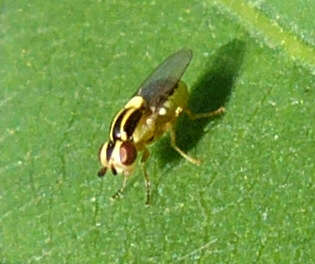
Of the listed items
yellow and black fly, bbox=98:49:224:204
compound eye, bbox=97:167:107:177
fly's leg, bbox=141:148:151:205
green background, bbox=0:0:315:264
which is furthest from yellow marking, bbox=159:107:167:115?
compound eye, bbox=97:167:107:177

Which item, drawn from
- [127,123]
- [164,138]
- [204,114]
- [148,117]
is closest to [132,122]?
[127,123]

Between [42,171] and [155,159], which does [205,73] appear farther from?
[42,171]

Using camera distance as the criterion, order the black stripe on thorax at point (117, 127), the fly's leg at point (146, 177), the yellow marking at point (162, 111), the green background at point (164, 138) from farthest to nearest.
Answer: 1. the yellow marking at point (162, 111)
2. the black stripe on thorax at point (117, 127)
3. the fly's leg at point (146, 177)
4. the green background at point (164, 138)

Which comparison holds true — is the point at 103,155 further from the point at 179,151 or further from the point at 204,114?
the point at 204,114

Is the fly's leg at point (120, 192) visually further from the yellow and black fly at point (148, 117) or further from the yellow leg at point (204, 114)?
the yellow leg at point (204, 114)

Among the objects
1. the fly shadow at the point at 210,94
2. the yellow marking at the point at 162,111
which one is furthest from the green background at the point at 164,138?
the yellow marking at the point at 162,111

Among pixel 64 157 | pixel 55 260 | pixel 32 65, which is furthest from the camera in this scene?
pixel 32 65

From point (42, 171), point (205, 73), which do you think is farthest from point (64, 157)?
point (205, 73)

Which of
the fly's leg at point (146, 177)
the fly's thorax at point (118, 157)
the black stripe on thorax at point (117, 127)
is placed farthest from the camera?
the black stripe on thorax at point (117, 127)
